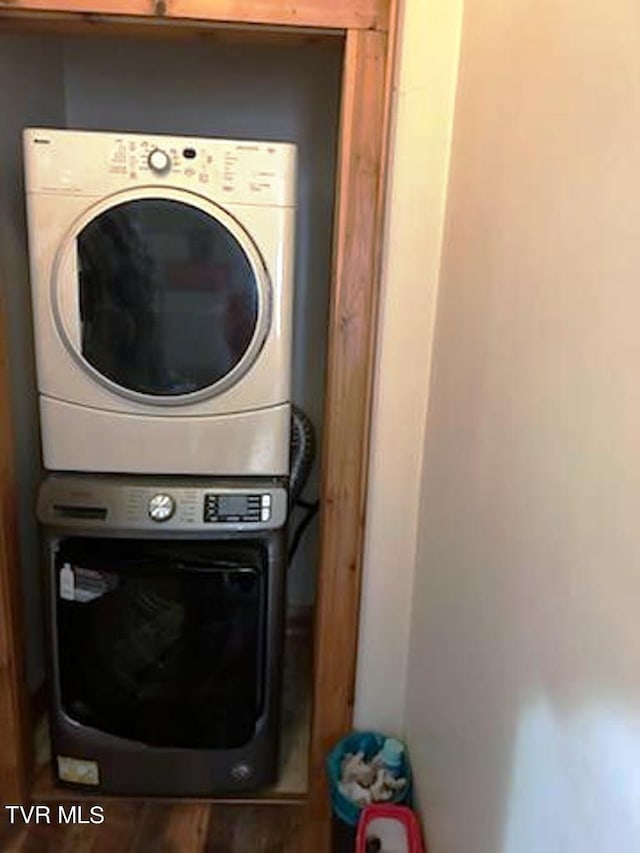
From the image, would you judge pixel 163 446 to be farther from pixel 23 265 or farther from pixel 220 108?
pixel 220 108

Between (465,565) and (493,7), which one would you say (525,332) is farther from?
(493,7)

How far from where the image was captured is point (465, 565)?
1330 millimetres

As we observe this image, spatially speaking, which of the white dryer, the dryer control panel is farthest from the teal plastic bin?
the dryer control panel

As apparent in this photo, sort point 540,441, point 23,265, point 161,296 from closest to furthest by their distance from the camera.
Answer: point 540,441, point 161,296, point 23,265

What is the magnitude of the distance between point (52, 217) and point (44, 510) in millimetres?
670

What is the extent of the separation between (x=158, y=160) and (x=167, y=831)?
161 centimetres

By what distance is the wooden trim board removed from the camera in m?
1.47

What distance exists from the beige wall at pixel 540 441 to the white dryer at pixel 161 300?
42 centimetres

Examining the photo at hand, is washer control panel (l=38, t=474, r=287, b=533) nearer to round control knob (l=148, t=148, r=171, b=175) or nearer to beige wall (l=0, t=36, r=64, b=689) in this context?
beige wall (l=0, t=36, r=64, b=689)

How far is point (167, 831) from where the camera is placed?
6.20 feet

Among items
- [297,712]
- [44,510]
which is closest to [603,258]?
[44,510]

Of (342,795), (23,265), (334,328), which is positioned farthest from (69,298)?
(342,795)

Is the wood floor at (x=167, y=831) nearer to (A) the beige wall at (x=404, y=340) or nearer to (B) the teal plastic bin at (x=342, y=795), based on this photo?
(B) the teal plastic bin at (x=342, y=795)

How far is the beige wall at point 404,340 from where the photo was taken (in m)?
1.49
